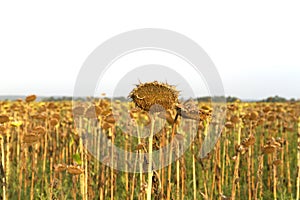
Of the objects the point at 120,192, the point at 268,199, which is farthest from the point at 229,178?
the point at 120,192

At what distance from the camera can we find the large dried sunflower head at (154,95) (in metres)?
1.52

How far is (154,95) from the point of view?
153 cm

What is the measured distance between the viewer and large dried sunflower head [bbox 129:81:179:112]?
1523mm

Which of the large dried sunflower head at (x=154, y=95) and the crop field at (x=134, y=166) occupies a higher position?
the large dried sunflower head at (x=154, y=95)

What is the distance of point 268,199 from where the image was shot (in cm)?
394

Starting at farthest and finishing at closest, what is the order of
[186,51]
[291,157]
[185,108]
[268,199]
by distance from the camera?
[291,157] < [268,199] < [186,51] < [185,108]

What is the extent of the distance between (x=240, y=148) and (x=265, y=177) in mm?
3031

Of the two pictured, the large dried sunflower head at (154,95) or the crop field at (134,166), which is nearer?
the large dried sunflower head at (154,95)

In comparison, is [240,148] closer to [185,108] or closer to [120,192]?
[185,108]

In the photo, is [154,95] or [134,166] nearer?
[154,95]

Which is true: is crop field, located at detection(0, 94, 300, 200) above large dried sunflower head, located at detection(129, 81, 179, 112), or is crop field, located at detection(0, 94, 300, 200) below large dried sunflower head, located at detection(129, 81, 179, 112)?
below

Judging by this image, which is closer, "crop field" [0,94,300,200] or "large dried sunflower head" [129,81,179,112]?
"large dried sunflower head" [129,81,179,112]

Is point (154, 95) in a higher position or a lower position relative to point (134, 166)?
higher

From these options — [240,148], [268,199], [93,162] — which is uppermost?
[240,148]
